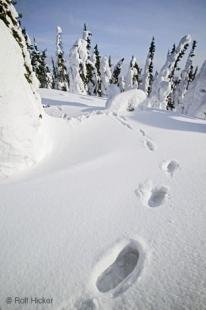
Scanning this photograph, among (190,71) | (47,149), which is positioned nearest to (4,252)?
(47,149)

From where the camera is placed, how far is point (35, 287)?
1.89 meters

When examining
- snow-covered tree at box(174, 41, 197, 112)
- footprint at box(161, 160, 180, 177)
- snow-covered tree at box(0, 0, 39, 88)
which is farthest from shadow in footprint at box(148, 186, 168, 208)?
snow-covered tree at box(174, 41, 197, 112)

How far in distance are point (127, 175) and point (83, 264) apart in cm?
198

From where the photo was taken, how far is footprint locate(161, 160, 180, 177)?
12.5ft

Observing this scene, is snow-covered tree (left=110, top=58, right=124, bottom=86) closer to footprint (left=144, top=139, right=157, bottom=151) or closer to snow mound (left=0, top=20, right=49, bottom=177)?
footprint (left=144, top=139, right=157, bottom=151)

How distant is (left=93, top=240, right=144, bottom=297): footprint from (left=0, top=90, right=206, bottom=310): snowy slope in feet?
0.04

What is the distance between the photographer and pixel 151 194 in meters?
3.21

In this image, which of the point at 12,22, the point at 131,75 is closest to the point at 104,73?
the point at 131,75

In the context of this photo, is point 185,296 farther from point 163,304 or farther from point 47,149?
point 47,149

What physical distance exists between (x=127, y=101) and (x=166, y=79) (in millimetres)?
18651

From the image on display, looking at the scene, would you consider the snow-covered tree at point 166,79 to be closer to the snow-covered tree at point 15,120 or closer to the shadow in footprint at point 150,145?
the shadow in footprint at point 150,145

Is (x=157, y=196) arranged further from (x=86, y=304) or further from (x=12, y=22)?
(x=12, y=22)

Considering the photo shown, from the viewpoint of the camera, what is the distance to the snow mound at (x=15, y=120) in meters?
3.67

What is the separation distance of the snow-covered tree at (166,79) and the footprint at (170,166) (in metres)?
17.5
